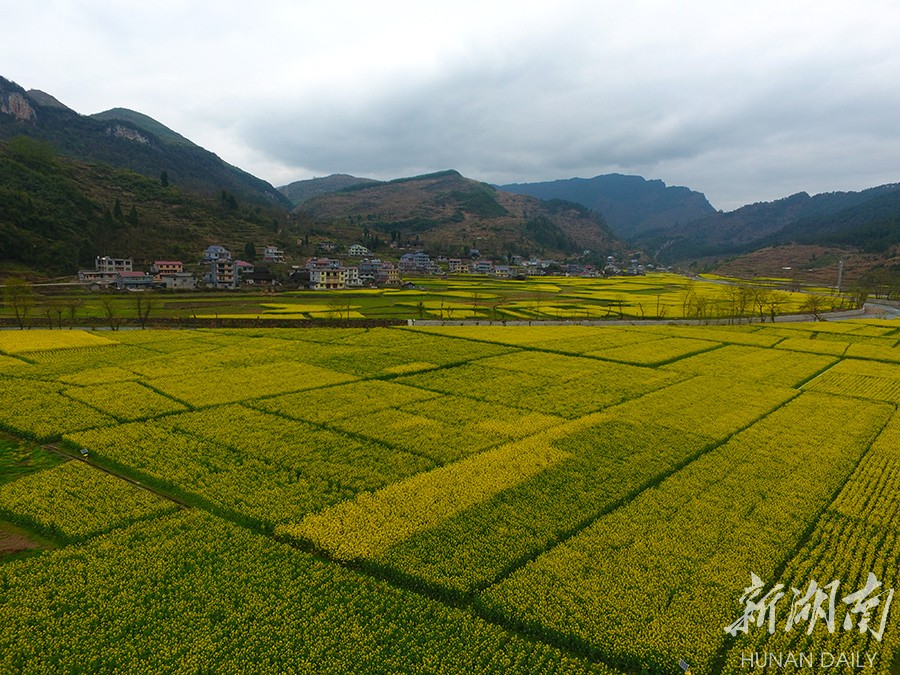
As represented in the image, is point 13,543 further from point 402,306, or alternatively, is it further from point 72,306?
point 402,306

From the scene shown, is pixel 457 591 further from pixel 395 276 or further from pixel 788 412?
pixel 395 276

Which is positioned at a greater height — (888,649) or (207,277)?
(207,277)

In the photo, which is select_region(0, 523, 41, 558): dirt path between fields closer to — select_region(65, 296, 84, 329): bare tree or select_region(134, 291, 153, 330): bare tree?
select_region(134, 291, 153, 330): bare tree

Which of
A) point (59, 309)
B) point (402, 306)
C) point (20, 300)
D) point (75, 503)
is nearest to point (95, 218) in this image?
point (20, 300)

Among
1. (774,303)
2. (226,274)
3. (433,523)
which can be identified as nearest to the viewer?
(433,523)

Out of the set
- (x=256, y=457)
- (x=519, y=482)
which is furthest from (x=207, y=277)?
(x=519, y=482)

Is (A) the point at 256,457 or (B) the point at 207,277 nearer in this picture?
(A) the point at 256,457
